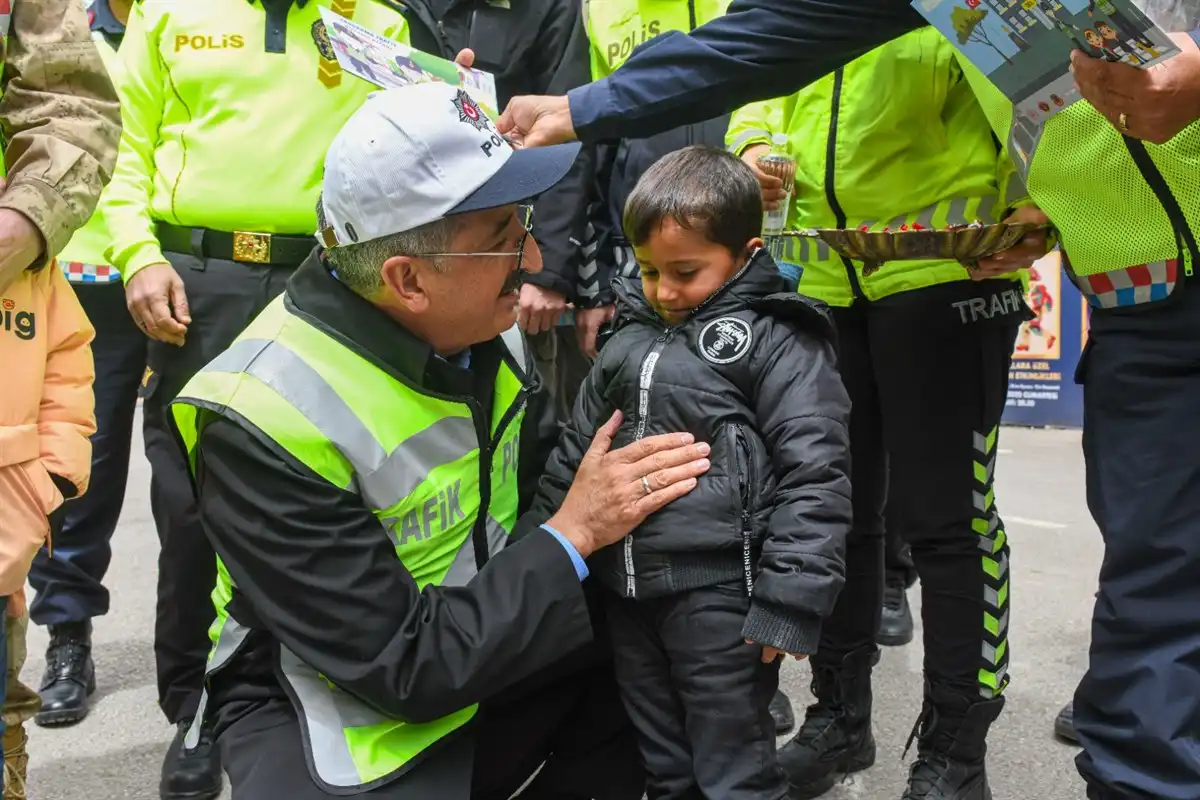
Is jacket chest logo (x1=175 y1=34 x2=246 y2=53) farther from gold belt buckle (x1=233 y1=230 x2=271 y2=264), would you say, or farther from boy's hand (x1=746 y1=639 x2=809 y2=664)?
boy's hand (x1=746 y1=639 x2=809 y2=664)

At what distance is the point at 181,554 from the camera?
2.49 m

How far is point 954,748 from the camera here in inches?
82.4

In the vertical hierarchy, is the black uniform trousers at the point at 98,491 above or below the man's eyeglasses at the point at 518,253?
below

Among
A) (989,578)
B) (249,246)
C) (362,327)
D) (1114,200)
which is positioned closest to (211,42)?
(249,246)

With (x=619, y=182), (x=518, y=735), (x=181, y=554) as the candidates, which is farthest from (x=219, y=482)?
(x=619, y=182)

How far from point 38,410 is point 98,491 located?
1421 mm

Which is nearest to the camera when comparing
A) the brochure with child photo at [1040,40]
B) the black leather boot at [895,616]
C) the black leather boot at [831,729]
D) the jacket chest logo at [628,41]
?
the brochure with child photo at [1040,40]

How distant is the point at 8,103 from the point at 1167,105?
1.83 meters

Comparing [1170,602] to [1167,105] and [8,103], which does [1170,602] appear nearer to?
[1167,105]

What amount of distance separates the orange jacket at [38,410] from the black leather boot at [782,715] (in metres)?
1.73

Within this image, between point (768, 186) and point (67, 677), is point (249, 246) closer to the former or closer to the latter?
point (768, 186)

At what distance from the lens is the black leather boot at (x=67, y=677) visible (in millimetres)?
2822

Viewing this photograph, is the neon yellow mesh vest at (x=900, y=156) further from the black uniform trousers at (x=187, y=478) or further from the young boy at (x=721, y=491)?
the black uniform trousers at (x=187, y=478)

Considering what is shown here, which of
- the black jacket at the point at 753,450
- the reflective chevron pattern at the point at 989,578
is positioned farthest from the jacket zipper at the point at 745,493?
the reflective chevron pattern at the point at 989,578
